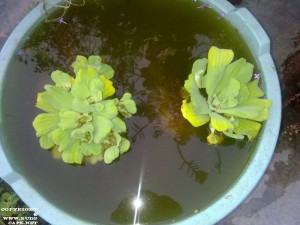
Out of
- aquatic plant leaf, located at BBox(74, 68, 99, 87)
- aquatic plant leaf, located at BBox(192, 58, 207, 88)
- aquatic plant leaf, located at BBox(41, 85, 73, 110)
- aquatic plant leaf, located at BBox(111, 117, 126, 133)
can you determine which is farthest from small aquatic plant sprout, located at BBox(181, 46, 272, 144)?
aquatic plant leaf, located at BBox(41, 85, 73, 110)

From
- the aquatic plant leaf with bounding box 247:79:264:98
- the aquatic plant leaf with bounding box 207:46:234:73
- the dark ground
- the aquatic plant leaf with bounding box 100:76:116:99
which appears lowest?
the dark ground

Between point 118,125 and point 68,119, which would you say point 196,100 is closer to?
point 118,125

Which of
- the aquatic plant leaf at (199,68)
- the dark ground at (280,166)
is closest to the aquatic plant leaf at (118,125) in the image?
the aquatic plant leaf at (199,68)

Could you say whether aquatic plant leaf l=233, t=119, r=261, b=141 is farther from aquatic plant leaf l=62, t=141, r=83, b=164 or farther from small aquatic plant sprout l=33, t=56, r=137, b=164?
aquatic plant leaf l=62, t=141, r=83, b=164

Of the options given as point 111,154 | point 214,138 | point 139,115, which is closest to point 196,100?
point 214,138

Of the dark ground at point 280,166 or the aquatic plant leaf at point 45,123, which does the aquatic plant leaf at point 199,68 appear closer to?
the dark ground at point 280,166

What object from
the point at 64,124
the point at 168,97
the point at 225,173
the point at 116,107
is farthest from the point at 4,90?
the point at 225,173
